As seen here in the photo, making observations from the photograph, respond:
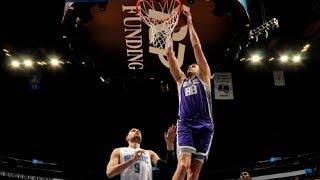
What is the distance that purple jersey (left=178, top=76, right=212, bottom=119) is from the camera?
489 cm

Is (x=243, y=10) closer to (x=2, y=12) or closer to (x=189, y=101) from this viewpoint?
(x=189, y=101)

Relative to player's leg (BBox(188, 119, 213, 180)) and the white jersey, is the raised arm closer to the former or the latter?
the white jersey

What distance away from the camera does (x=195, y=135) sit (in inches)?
189

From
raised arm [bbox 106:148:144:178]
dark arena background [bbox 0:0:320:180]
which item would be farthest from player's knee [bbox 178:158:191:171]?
dark arena background [bbox 0:0:320:180]

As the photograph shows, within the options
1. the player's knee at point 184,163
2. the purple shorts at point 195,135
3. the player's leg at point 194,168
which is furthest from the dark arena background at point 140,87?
the player's knee at point 184,163

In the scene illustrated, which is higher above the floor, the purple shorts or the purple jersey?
the purple jersey

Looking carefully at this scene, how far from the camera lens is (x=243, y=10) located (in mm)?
7629

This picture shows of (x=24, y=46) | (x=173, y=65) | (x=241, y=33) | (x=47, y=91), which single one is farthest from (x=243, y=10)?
(x=47, y=91)

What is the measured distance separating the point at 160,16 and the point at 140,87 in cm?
656

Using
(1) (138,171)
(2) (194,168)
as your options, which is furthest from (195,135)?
(1) (138,171)

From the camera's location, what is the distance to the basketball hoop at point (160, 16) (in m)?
6.64

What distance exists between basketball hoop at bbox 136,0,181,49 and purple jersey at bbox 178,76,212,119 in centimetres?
136

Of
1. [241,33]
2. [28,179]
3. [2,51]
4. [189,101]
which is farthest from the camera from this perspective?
[2,51]

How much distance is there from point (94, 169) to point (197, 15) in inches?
253
